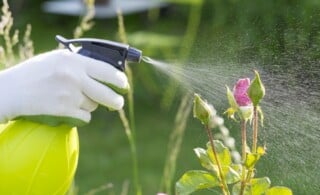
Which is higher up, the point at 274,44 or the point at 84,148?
the point at 274,44

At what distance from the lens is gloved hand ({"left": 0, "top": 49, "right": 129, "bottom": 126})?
1212mm

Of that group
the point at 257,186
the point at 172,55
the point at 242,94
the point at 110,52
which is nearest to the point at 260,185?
the point at 257,186

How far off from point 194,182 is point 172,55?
131 inches

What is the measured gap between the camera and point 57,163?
4.15 feet

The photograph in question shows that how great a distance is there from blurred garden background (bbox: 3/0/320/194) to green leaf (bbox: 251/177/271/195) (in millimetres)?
131

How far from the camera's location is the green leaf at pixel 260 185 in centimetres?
121

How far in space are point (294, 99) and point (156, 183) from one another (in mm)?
2265

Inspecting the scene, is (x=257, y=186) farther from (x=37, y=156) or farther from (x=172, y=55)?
(x=172, y=55)

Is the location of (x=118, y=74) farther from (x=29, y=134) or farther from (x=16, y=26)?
(x=16, y=26)

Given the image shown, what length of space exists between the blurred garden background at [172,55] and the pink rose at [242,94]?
0.69 ft

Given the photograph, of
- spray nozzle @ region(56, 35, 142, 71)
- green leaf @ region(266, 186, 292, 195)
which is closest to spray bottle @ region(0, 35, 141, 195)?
spray nozzle @ region(56, 35, 142, 71)

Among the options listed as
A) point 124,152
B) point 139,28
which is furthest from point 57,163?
point 139,28


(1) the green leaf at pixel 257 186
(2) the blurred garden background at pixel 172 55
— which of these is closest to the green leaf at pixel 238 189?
(1) the green leaf at pixel 257 186

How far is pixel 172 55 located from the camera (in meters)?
4.52
